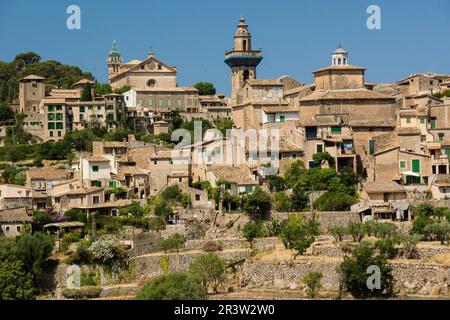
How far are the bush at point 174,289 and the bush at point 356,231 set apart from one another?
18.8 ft

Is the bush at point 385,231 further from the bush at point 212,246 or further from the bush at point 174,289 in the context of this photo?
the bush at point 174,289

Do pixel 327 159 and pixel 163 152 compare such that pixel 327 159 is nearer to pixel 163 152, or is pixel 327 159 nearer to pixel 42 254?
pixel 163 152

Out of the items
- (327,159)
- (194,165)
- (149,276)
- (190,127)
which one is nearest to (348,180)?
(327,159)

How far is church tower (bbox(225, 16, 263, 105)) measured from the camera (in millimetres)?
50219

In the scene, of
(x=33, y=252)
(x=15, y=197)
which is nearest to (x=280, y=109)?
(x=15, y=197)

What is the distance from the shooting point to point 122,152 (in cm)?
4031

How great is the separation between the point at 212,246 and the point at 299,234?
269 cm

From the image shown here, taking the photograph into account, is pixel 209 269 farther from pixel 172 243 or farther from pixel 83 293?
pixel 83 293

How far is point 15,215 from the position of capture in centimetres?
3434

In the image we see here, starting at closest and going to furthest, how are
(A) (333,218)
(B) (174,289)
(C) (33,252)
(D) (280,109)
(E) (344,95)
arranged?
(B) (174,289)
(C) (33,252)
(A) (333,218)
(E) (344,95)
(D) (280,109)

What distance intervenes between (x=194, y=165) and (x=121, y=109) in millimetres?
12217

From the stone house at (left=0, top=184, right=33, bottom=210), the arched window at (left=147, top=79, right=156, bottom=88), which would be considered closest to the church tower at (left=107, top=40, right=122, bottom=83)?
the arched window at (left=147, top=79, right=156, bottom=88)
